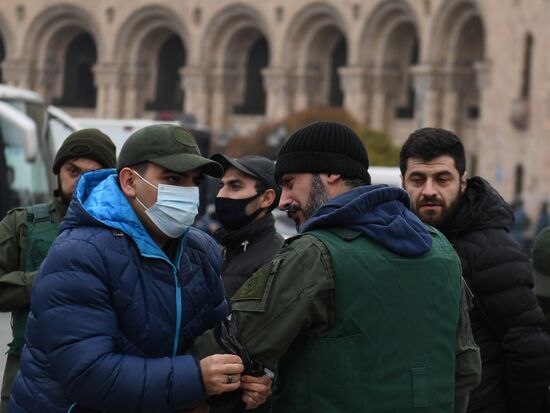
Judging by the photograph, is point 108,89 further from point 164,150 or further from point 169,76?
point 164,150

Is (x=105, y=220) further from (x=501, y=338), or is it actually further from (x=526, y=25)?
(x=526, y=25)

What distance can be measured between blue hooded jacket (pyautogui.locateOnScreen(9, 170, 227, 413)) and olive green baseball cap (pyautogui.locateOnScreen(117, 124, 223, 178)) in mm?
128

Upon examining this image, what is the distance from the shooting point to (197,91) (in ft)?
149

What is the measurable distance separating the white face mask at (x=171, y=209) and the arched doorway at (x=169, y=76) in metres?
44.5

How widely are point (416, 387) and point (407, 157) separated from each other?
1.52 meters

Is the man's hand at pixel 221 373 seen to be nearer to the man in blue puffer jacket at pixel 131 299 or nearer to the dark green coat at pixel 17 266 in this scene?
the man in blue puffer jacket at pixel 131 299

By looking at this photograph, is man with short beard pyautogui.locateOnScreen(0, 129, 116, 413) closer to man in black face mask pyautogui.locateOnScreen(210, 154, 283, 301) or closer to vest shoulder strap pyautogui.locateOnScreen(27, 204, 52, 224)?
vest shoulder strap pyautogui.locateOnScreen(27, 204, 52, 224)

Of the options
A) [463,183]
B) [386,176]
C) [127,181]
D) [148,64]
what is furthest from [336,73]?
[127,181]

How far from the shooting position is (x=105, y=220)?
12.5ft

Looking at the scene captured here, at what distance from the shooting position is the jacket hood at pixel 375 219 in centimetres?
367

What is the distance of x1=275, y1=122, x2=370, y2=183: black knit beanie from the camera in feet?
12.6

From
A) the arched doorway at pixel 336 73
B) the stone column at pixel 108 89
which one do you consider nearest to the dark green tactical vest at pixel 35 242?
the arched doorway at pixel 336 73

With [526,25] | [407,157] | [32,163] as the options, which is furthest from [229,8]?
[407,157]

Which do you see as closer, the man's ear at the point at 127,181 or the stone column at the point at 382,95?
the man's ear at the point at 127,181
